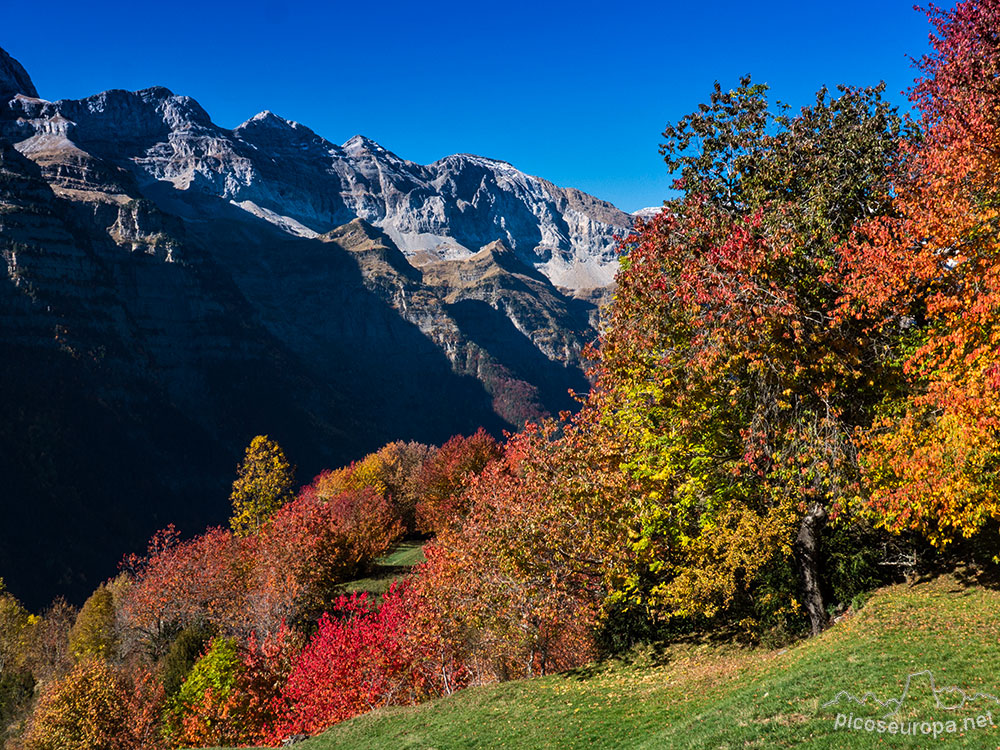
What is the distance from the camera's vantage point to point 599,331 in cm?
2227

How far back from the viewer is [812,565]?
2070cm

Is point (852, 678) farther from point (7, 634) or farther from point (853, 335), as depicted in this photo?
point (7, 634)

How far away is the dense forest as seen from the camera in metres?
15.3

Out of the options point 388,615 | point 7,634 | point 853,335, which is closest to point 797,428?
point 853,335

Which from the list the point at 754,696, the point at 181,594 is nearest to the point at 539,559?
the point at 754,696

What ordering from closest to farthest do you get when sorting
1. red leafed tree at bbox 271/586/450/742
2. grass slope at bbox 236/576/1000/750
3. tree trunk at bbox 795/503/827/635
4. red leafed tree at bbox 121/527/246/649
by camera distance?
grass slope at bbox 236/576/1000/750 < tree trunk at bbox 795/503/827/635 < red leafed tree at bbox 271/586/450/742 < red leafed tree at bbox 121/527/246/649

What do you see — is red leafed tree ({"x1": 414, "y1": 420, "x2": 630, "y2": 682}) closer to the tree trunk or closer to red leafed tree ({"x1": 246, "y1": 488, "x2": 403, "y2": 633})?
the tree trunk

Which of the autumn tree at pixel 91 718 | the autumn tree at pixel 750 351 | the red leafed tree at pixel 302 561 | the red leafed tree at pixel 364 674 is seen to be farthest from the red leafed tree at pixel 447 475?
the autumn tree at pixel 750 351

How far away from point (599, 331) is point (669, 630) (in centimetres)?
1345

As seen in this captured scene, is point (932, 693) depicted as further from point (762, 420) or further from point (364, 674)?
point (364, 674)

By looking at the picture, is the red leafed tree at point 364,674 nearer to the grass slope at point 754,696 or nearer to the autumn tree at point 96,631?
the grass slope at point 754,696

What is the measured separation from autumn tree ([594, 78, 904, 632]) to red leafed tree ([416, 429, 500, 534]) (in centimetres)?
4608

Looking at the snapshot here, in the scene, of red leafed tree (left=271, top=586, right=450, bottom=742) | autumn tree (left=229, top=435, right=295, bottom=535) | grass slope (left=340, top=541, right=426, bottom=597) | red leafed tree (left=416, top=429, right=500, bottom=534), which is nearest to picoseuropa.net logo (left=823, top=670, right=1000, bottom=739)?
red leafed tree (left=271, top=586, right=450, bottom=742)

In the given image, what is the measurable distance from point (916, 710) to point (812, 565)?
9.60 m
